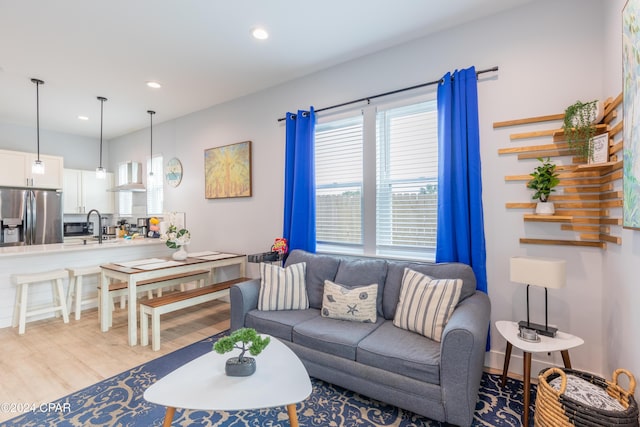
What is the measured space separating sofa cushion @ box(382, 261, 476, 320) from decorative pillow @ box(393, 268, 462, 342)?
131 millimetres

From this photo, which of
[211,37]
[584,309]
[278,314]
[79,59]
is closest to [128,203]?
[79,59]

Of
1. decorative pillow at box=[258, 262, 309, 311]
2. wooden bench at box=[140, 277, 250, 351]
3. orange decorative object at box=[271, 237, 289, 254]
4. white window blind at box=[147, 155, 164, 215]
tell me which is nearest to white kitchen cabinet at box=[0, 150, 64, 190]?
white window blind at box=[147, 155, 164, 215]

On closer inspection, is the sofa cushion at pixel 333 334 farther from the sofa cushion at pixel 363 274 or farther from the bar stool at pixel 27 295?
the bar stool at pixel 27 295

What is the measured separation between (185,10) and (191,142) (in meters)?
2.66

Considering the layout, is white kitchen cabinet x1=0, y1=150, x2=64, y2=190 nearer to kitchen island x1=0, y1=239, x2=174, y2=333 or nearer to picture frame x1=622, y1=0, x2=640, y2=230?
kitchen island x1=0, y1=239, x2=174, y2=333

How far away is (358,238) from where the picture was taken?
318 centimetres

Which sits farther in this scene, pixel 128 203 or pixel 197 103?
pixel 128 203

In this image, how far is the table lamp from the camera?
6.04 ft

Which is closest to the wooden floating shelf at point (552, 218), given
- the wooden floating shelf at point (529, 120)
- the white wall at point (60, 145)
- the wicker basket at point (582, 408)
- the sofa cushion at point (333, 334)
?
the wooden floating shelf at point (529, 120)

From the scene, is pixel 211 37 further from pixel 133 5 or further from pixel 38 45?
pixel 38 45

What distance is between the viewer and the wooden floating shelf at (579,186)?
1888 mm

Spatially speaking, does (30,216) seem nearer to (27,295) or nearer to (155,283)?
(27,295)

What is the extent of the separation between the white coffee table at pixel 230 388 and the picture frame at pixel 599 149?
2.26 meters

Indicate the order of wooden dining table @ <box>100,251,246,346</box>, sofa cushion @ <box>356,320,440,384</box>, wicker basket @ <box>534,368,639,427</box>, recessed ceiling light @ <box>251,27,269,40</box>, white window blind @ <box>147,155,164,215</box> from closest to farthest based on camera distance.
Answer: wicker basket @ <box>534,368,639,427</box> → sofa cushion @ <box>356,320,440,384</box> → recessed ceiling light @ <box>251,27,269,40</box> → wooden dining table @ <box>100,251,246,346</box> → white window blind @ <box>147,155,164,215</box>
